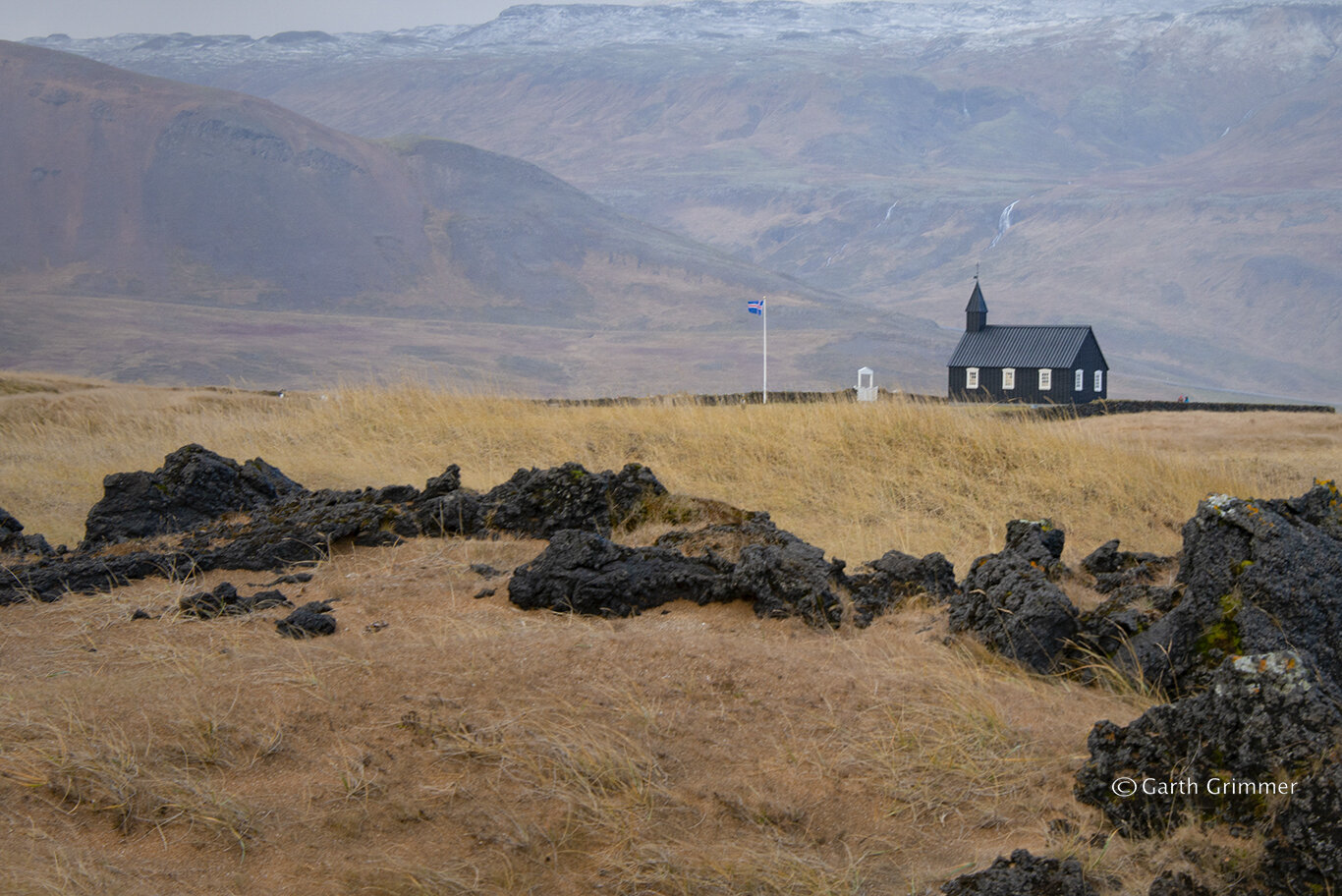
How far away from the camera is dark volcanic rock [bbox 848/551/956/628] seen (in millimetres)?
6574

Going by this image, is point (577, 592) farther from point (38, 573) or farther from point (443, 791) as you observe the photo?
point (38, 573)

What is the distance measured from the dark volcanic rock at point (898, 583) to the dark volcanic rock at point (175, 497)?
4934mm

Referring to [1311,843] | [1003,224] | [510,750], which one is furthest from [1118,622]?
[1003,224]

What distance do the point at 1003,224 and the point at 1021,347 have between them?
385 ft

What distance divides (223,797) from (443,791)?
758 mm

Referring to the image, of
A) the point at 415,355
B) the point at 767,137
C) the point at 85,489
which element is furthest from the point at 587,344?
the point at 767,137

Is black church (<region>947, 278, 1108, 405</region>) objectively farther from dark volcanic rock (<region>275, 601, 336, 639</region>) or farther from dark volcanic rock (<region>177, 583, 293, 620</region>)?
dark volcanic rock (<region>275, 601, 336, 639</region>)

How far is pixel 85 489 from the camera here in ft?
40.2

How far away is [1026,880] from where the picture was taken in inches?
142

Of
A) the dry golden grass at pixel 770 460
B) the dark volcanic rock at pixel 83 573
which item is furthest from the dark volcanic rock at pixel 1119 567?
the dark volcanic rock at pixel 83 573

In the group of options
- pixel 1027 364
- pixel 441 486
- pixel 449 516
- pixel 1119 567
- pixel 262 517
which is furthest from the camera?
pixel 1027 364

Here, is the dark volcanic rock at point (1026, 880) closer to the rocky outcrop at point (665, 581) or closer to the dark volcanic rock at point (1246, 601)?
the dark volcanic rock at point (1246, 601)

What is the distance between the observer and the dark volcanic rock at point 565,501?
8023 millimetres

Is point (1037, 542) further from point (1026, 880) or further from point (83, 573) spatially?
point (83, 573)
